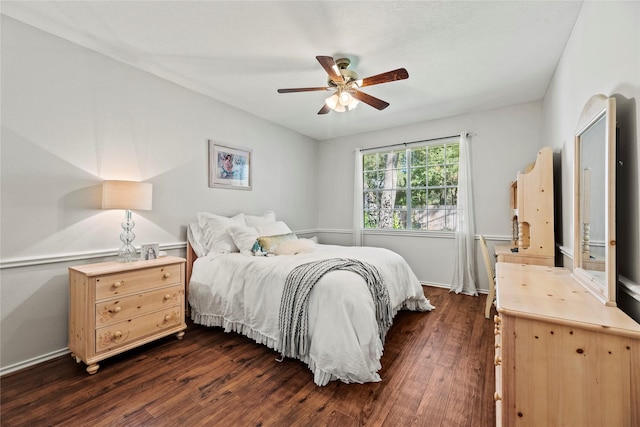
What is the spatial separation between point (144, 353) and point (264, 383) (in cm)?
113

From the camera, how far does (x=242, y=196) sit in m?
3.77

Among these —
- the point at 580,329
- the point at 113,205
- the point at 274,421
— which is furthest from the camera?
the point at 113,205

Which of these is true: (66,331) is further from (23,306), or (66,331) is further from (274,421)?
(274,421)

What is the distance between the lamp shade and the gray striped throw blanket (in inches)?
56.4

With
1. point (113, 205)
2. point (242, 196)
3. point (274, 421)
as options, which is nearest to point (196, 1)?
point (113, 205)

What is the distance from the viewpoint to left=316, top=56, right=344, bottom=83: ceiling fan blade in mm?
1995

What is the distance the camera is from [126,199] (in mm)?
2227

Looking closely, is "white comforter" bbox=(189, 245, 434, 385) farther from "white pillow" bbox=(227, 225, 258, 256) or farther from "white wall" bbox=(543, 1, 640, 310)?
"white wall" bbox=(543, 1, 640, 310)

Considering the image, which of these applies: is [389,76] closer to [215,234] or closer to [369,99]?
[369,99]

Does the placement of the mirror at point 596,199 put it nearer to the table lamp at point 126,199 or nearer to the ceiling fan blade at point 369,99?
the ceiling fan blade at point 369,99

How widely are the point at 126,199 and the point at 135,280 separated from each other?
2.20 ft

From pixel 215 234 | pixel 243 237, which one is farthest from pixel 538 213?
pixel 215 234

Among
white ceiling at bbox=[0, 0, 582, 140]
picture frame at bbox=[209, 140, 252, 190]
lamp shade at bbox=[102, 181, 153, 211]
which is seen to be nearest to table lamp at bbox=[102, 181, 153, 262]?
lamp shade at bbox=[102, 181, 153, 211]

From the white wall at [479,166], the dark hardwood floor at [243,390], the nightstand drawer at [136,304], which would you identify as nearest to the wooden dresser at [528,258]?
the dark hardwood floor at [243,390]
